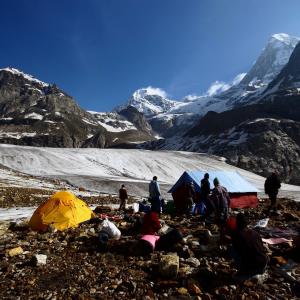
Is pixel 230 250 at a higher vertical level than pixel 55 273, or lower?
higher

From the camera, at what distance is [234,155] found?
5674 inches

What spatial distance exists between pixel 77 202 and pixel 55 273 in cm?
818

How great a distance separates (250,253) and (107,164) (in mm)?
79201

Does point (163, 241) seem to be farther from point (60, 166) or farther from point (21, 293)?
point (60, 166)

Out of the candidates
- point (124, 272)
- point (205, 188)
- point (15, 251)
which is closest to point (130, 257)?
point (124, 272)

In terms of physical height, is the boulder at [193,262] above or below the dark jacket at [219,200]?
below

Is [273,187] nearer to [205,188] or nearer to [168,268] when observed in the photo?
[205,188]

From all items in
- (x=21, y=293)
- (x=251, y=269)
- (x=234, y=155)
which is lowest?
(x=21, y=293)

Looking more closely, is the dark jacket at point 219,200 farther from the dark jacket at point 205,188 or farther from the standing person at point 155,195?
the standing person at point 155,195

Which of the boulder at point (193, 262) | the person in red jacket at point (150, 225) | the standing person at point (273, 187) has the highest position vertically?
the standing person at point (273, 187)

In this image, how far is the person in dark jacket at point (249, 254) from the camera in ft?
33.4

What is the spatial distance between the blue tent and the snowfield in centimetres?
4113

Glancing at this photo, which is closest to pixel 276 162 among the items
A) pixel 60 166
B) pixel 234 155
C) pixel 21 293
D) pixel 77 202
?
pixel 234 155

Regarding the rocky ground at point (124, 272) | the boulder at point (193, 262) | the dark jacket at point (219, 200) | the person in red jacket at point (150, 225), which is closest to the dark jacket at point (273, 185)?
the dark jacket at point (219, 200)
